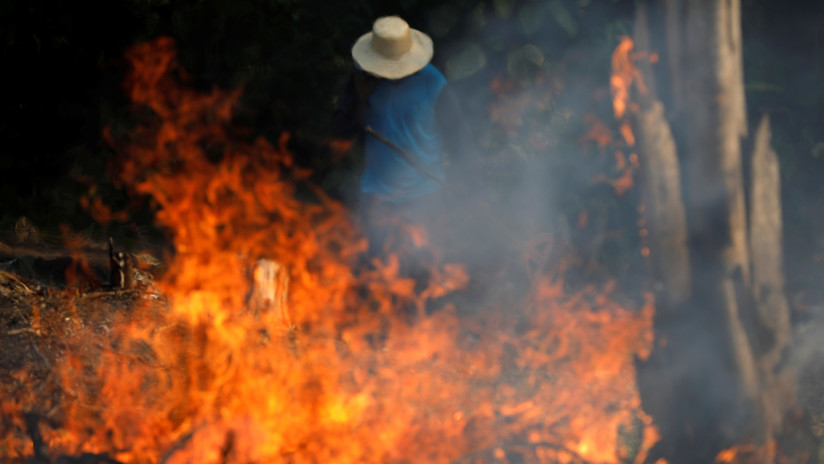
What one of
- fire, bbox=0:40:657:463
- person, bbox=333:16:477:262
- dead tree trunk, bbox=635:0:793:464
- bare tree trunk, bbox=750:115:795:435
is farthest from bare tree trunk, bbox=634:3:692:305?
person, bbox=333:16:477:262

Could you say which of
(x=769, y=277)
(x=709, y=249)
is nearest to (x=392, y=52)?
(x=709, y=249)

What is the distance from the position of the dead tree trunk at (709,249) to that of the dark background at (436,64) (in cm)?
209

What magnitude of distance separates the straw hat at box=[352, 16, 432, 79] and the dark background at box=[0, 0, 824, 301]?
0.93 metres

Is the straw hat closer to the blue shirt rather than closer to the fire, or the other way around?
the blue shirt

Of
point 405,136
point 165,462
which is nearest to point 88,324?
point 165,462

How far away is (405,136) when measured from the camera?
429 cm

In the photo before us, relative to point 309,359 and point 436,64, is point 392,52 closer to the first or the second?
point 436,64

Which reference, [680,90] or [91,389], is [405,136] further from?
[91,389]

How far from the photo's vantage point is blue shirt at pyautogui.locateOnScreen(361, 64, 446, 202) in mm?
4195

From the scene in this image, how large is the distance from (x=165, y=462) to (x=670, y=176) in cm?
273

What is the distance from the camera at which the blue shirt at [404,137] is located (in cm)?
420

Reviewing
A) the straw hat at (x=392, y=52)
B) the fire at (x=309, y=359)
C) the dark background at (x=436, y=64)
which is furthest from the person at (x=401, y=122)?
the dark background at (x=436, y=64)

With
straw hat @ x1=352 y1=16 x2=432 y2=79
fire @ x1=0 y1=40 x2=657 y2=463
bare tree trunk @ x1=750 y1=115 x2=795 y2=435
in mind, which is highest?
straw hat @ x1=352 y1=16 x2=432 y2=79

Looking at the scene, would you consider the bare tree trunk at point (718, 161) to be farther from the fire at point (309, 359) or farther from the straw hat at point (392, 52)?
the straw hat at point (392, 52)
